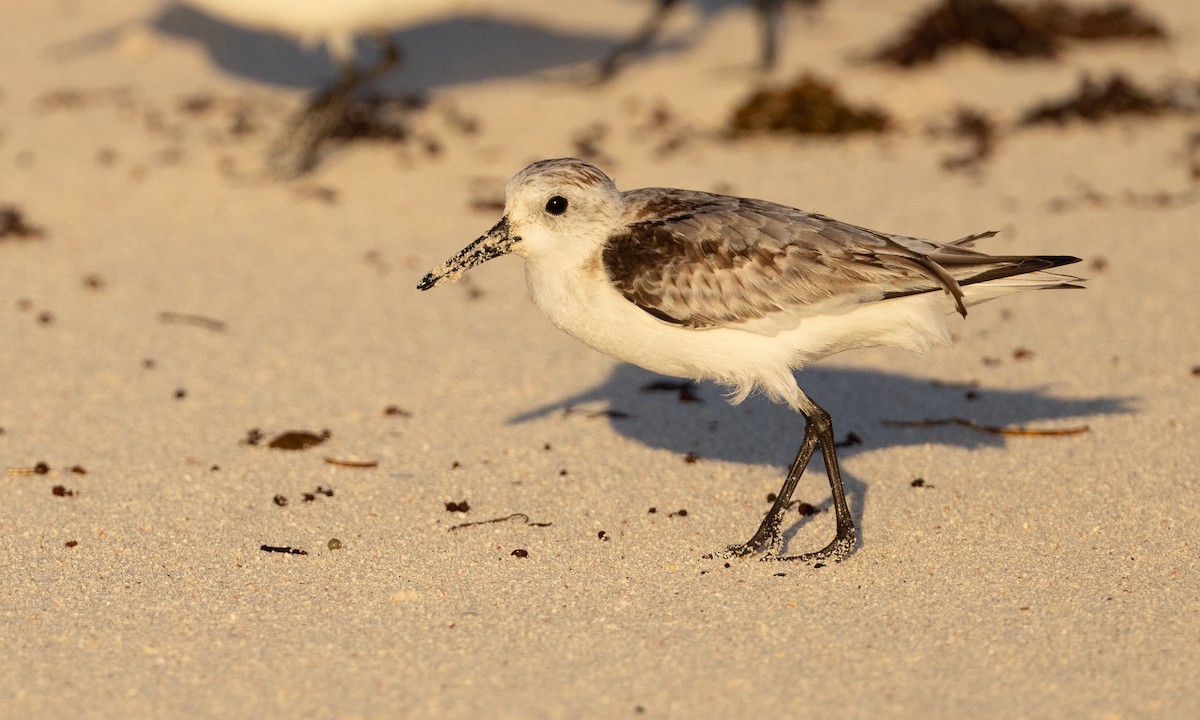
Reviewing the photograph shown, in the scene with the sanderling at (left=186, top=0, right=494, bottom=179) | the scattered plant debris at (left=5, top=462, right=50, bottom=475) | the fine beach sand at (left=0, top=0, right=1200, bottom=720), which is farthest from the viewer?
the sanderling at (left=186, top=0, right=494, bottom=179)

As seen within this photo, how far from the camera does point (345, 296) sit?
31.9ft

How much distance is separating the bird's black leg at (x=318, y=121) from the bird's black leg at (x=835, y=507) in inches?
281

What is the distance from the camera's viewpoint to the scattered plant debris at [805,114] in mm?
12820

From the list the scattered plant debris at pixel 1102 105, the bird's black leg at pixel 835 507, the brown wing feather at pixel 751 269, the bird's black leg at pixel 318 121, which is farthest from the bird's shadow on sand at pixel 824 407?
the scattered plant debris at pixel 1102 105

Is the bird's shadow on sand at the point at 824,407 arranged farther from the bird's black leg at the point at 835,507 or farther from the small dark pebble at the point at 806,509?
the bird's black leg at the point at 835,507

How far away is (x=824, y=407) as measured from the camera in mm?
7887

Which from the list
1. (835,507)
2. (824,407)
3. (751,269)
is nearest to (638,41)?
(824,407)

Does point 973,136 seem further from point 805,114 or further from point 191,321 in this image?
point 191,321

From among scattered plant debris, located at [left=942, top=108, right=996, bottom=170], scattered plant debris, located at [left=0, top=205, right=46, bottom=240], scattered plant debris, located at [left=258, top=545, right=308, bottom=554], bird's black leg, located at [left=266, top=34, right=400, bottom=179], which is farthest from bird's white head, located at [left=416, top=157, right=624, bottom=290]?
scattered plant debris, located at [left=942, top=108, right=996, bottom=170]

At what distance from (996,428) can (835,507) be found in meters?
1.67

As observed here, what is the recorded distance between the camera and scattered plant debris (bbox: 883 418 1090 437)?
728cm

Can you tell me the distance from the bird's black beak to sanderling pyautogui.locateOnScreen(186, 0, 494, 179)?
6.37 m

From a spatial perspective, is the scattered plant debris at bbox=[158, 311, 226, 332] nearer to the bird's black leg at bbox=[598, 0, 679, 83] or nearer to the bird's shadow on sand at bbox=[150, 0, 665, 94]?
the bird's shadow on sand at bbox=[150, 0, 665, 94]

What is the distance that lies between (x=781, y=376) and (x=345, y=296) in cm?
465
